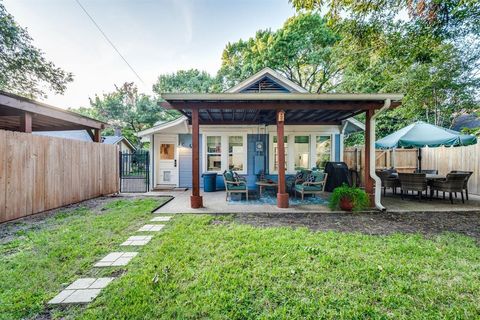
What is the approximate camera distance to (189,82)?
67.6ft

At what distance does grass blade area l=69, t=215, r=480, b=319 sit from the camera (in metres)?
1.77

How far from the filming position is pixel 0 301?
6.18 ft

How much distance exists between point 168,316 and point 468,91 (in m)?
16.8

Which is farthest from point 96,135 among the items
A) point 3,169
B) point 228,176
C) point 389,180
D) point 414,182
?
point 414,182

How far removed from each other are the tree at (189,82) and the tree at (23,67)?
11831 millimetres

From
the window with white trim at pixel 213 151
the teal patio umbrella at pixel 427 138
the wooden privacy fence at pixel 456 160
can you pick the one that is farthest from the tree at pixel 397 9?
the window with white trim at pixel 213 151

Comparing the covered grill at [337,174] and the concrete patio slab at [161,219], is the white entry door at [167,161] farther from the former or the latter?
the covered grill at [337,174]

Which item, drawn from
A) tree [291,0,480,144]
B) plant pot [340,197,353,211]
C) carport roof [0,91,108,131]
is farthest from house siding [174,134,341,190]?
tree [291,0,480,144]

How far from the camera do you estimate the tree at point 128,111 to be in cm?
1919

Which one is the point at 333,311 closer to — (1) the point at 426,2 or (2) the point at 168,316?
(2) the point at 168,316

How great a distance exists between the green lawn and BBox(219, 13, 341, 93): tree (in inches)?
565

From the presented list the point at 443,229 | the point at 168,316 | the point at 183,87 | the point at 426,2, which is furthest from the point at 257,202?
the point at 183,87

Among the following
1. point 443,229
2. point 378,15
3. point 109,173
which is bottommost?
point 443,229

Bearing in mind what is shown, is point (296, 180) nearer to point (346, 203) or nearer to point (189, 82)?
point (346, 203)
